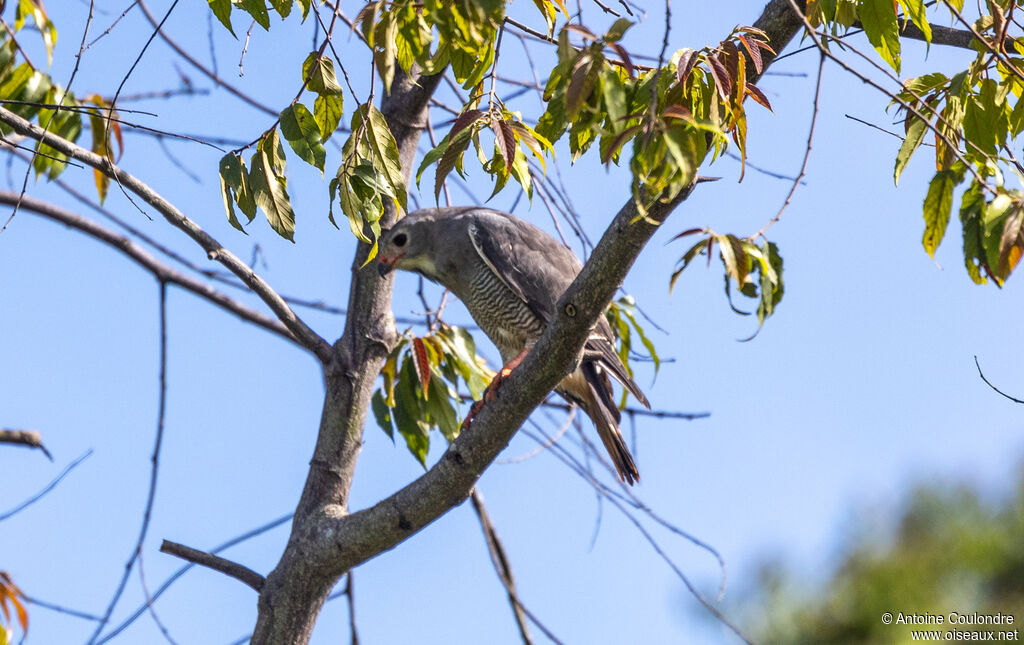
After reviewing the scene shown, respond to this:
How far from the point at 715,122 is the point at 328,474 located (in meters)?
2.03

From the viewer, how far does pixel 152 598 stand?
3.59 metres

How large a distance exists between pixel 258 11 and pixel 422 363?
155cm

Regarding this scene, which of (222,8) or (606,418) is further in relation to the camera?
(606,418)

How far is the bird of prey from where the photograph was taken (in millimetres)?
4312

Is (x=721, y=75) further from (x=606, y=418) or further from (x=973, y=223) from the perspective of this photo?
(x=606, y=418)

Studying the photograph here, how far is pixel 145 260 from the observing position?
12.8 feet

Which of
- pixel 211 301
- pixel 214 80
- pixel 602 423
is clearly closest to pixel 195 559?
pixel 211 301

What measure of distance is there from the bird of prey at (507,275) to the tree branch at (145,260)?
0.61 meters

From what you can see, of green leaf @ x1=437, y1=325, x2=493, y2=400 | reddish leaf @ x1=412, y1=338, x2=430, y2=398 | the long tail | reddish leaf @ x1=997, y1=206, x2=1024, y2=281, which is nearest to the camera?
reddish leaf @ x1=997, y1=206, x2=1024, y2=281

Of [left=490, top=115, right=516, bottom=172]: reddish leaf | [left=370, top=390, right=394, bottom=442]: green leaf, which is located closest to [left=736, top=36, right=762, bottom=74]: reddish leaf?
[left=490, top=115, right=516, bottom=172]: reddish leaf

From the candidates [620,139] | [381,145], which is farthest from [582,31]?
[381,145]

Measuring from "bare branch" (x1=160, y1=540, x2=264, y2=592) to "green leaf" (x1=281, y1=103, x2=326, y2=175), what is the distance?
138 cm

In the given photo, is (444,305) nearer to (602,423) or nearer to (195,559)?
(602,423)

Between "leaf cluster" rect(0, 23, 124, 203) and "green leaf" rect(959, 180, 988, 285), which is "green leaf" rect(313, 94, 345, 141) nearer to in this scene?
"leaf cluster" rect(0, 23, 124, 203)
